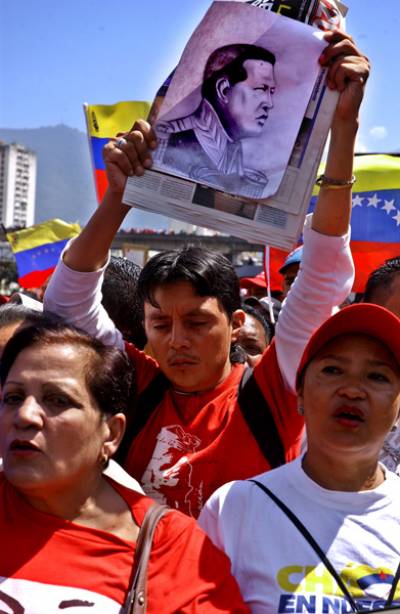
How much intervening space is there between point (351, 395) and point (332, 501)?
281 mm

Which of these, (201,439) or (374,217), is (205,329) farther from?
(374,217)

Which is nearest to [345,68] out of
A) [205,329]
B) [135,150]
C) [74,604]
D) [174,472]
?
[135,150]

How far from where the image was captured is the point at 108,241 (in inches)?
101

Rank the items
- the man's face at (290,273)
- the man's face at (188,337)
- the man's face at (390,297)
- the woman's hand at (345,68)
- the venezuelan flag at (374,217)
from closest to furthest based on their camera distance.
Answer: the woman's hand at (345,68), the man's face at (188,337), the man's face at (390,297), the man's face at (290,273), the venezuelan flag at (374,217)

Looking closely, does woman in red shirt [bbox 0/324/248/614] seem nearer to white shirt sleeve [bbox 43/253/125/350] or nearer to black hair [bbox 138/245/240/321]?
white shirt sleeve [bbox 43/253/125/350]

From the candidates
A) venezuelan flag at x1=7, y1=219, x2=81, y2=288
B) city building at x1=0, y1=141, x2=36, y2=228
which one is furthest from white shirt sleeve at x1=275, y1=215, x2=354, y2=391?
city building at x1=0, y1=141, x2=36, y2=228

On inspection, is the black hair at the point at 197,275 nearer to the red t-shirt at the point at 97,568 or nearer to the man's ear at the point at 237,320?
the man's ear at the point at 237,320

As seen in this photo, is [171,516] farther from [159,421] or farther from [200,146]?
[200,146]

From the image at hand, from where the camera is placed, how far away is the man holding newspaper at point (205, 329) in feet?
7.77

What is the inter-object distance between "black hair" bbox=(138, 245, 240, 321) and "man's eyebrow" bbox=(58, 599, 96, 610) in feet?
3.73

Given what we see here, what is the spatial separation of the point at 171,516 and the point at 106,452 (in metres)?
0.27

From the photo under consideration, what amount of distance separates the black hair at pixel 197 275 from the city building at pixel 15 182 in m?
143

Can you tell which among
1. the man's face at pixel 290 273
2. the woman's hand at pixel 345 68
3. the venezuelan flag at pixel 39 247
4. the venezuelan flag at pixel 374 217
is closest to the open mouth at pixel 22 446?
the woman's hand at pixel 345 68

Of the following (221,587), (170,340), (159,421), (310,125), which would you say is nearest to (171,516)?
(221,587)
